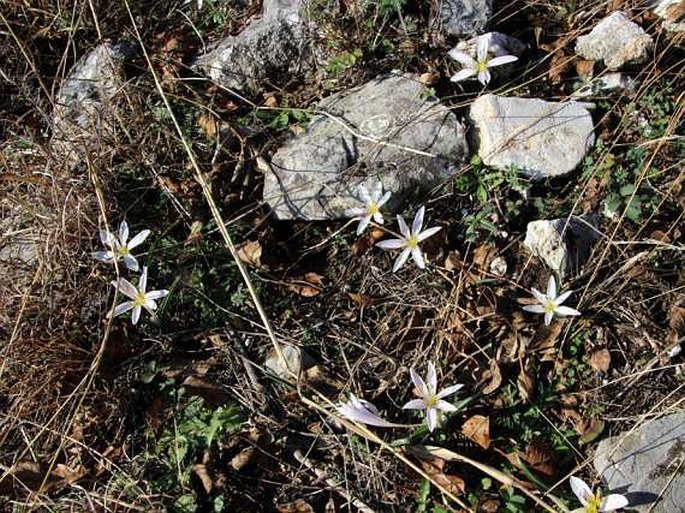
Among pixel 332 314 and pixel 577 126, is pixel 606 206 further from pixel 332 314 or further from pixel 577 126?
pixel 332 314

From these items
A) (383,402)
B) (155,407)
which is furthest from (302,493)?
(155,407)

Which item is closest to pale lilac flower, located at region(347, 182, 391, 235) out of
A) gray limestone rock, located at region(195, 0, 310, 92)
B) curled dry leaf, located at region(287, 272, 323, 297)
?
curled dry leaf, located at region(287, 272, 323, 297)

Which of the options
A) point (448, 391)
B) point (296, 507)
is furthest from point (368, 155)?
point (296, 507)

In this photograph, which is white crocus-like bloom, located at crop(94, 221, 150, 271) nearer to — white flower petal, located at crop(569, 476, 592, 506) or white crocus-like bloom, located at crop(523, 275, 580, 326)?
white crocus-like bloom, located at crop(523, 275, 580, 326)

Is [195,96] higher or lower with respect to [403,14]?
lower

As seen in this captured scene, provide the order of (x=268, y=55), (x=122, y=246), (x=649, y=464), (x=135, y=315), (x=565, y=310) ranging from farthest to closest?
(x=268, y=55) → (x=122, y=246) → (x=135, y=315) → (x=565, y=310) → (x=649, y=464)

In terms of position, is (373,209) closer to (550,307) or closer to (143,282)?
(550,307)
